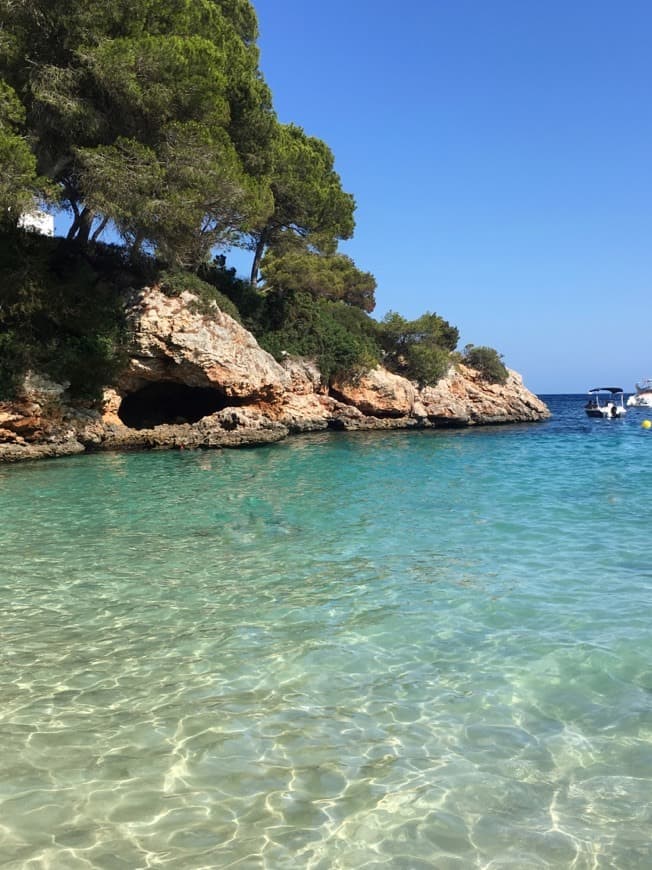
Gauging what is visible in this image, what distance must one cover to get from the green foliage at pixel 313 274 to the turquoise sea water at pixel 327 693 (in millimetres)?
24814

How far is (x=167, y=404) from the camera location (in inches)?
1091

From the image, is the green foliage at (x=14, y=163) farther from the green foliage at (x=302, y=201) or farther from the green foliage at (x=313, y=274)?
the green foliage at (x=313, y=274)

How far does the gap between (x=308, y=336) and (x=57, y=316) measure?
13703 millimetres

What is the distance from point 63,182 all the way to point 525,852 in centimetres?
2312

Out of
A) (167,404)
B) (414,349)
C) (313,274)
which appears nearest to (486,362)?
(414,349)

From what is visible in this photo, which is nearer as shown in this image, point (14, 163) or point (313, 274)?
point (14, 163)

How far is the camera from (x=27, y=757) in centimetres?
360

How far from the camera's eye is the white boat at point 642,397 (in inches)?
2564

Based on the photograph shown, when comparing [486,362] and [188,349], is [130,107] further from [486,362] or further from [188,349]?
[486,362]

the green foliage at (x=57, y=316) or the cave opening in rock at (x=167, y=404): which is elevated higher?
the green foliage at (x=57, y=316)

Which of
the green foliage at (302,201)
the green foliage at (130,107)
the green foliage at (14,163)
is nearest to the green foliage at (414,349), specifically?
the green foliage at (302,201)

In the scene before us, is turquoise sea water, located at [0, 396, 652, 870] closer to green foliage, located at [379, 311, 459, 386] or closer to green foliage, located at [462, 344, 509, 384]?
green foliage, located at [379, 311, 459, 386]

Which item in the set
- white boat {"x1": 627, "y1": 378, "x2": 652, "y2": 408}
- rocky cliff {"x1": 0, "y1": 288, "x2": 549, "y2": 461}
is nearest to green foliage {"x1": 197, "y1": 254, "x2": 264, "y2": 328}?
rocky cliff {"x1": 0, "y1": 288, "x2": 549, "y2": 461}

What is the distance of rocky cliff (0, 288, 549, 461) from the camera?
749 inches
